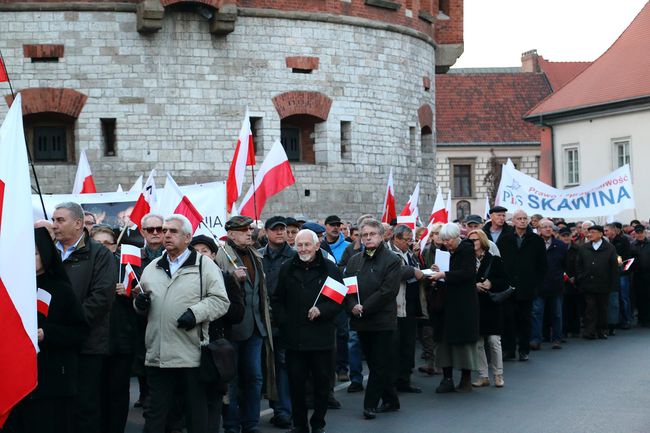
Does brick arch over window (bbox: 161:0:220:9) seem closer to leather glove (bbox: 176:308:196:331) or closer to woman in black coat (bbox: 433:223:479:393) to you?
woman in black coat (bbox: 433:223:479:393)

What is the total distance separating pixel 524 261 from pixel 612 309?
4.33 m

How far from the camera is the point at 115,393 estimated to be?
9.99 meters

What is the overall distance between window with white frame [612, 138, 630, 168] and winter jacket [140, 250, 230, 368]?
3513 centimetres

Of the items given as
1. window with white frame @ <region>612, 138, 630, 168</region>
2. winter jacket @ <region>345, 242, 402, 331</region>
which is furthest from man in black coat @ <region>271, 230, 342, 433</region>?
window with white frame @ <region>612, 138, 630, 168</region>

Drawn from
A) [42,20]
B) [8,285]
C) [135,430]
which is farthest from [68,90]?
[8,285]

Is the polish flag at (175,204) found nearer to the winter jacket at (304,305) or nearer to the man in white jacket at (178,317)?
the winter jacket at (304,305)

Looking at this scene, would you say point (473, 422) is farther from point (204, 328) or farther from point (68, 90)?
point (68, 90)

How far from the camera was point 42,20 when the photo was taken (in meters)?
27.0

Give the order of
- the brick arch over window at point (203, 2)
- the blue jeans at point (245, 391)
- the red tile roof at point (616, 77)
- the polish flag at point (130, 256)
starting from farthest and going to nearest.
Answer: the red tile roof at point (616, 77)
the brick arch over window at point (203, 2)
the blue jeans at point (245, 391)
the polish flag at point (130, 256)

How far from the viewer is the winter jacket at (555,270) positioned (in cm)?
1816

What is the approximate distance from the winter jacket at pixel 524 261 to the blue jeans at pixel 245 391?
6.56m

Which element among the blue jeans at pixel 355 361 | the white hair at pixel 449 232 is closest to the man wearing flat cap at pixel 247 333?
the blue jeans at pixel 355 361

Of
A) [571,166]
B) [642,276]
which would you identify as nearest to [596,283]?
[642,276]

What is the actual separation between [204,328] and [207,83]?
19.2 meters
